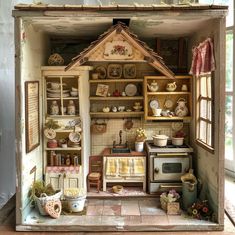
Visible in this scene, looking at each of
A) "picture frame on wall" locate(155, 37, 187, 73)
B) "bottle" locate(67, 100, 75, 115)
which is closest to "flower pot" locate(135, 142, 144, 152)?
"bottle" locate(67, 100, 75, 115)

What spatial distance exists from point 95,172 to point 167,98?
1286 millimetres

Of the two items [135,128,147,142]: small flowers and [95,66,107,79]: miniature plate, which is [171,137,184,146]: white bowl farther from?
[95,66,107,79]: miniature plate

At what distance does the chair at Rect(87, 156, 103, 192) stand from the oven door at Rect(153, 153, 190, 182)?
0.66 metres

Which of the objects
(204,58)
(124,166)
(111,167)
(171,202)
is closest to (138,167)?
(124,166)

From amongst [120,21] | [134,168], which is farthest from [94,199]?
[120,21]

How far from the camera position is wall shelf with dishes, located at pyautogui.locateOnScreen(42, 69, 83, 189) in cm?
404

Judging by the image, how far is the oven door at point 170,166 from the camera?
416cm

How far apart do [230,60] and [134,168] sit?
1701 mm

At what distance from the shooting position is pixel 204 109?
4133 mm

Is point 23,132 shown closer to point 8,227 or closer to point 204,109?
point 8,227

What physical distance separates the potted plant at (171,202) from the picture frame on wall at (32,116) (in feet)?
4.70

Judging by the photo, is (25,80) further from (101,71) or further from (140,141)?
(140,141)

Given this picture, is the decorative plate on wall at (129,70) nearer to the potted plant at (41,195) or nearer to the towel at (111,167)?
the towel at (111,167)

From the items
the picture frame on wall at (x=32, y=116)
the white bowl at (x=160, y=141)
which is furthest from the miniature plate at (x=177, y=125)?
the picture frame on wall at (x=32, y=116)
